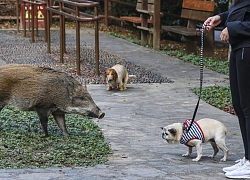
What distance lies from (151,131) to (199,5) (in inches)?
315

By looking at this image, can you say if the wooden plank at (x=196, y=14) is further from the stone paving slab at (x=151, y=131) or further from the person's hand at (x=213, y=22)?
the person's hand at (x=213, y=22)

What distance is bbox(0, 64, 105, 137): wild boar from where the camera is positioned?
671 centimetres

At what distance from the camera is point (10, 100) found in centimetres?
682

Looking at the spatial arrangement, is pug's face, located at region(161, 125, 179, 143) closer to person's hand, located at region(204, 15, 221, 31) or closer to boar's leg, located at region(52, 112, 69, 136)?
person's hand, located at region(204, 15, 221, 31)

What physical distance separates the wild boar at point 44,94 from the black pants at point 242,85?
6.13ft

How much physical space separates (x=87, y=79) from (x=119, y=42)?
6003 millimetres

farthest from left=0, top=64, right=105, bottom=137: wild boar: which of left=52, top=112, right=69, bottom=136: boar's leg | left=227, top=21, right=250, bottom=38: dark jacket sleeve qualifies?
left=227, top=21, right=250, bottom=38: dark jacket sleeve

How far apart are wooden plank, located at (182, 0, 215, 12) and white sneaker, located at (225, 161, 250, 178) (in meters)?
9.21

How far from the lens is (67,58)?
44.5ft

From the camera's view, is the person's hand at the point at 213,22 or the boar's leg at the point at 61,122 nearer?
the person's hand at the point at 213,22

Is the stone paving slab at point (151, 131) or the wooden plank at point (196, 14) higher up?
the wooden plank at point (196, 14)

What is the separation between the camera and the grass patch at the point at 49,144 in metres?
5.75

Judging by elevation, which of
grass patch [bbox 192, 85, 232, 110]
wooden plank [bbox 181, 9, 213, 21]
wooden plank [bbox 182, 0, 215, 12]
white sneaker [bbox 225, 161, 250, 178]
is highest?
wooden plank [bbox 182, 0, 215, 12]

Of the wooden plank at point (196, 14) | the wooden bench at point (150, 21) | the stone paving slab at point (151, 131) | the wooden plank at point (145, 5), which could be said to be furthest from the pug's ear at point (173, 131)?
the wooden plank at point (145, 5)
